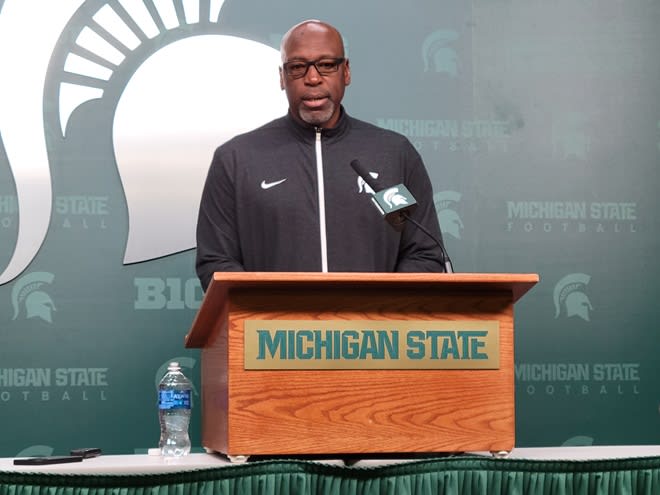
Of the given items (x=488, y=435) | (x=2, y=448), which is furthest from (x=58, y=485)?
(x=2, y=448)

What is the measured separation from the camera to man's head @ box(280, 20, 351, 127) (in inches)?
106

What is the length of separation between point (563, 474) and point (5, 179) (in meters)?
2.38

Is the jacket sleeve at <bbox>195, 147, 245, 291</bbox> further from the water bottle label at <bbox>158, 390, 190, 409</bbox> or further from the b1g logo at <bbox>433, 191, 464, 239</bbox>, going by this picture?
the b1g logo at <bbox>433, 191, 464, 239</bbox>

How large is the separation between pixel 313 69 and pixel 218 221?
445 mm

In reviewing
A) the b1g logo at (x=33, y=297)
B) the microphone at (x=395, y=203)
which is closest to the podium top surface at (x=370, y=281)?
the microphone at (x=395, y=203)

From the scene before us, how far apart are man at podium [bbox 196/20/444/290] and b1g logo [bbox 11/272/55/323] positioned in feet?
3.53

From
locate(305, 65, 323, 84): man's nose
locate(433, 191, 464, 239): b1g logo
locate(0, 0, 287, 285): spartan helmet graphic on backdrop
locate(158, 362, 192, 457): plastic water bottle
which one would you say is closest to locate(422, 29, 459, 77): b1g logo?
locate(433, 191, 464, 239): b1g logo

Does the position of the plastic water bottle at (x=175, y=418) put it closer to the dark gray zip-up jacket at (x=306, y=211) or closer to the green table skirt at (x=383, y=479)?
the dark gray zip-up jacket at (x=306, y=211)

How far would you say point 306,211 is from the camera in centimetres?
267

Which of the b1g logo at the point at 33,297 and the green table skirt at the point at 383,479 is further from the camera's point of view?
the b1g logo at the point at 33,297

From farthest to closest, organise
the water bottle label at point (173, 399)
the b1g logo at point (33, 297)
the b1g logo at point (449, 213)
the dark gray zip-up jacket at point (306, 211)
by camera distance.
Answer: the b1g logo at point (449, 213), the b1g logo at point (33, 297), the dark gray zip-up jacket at point (306, 211), the water bottle label at point (173, 399)

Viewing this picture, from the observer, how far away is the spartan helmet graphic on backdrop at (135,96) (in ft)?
11.8

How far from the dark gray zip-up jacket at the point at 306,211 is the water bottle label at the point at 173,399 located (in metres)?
0.41

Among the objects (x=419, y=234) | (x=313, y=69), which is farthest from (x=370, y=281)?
(x=313, y=69)
